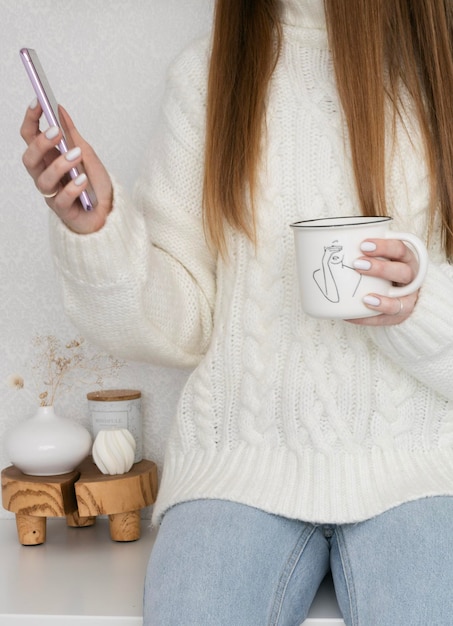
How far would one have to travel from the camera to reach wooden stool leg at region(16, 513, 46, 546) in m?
1.44

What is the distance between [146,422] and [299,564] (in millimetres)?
601

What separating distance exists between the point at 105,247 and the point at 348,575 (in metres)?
0.46

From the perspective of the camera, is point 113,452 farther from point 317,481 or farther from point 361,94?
point 361,94

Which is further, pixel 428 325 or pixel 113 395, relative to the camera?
pixel 113 395

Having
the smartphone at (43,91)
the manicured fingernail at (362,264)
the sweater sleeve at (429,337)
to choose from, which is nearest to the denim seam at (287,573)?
the sweater sleeve at (429,337)

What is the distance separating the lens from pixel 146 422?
1586 mm

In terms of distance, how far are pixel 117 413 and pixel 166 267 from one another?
0.41 meters

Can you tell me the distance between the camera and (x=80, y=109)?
1.54m

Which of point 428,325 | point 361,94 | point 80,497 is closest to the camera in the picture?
point 428,325

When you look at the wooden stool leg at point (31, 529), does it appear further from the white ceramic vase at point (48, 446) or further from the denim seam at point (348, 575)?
the denim seam at point (348, 575)

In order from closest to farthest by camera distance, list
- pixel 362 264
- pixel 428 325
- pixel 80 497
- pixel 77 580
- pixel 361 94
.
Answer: pixel 362 264 → pixel 428 325 → pixel 361 94 → pixel 77 580 → pixel 80 497

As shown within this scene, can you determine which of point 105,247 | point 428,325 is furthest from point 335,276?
point 105,247

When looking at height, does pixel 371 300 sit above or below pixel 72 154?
below

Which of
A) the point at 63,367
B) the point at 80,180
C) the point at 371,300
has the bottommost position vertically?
the point at 63,367
